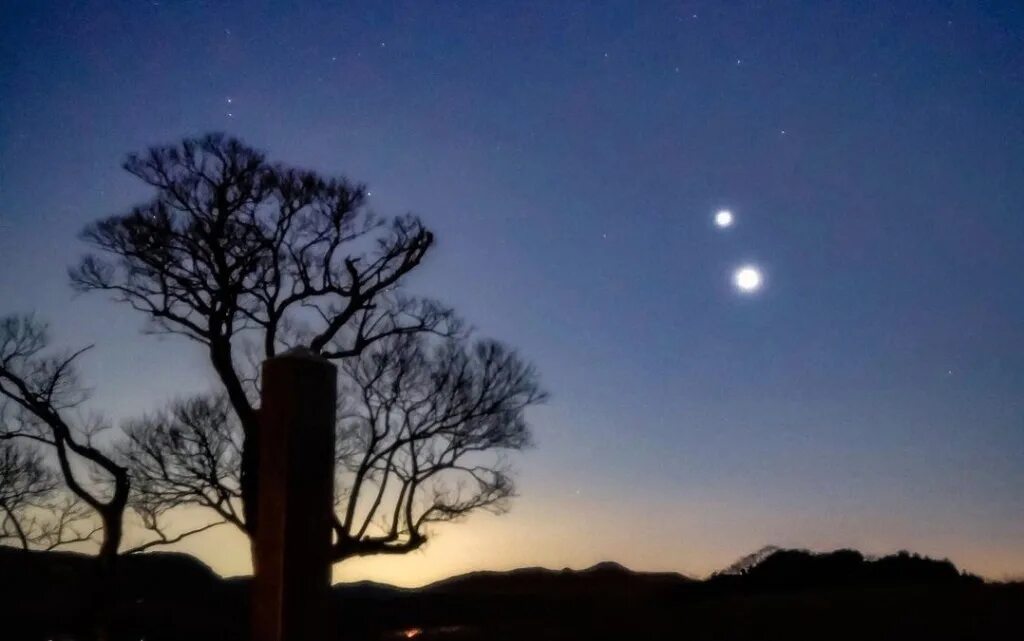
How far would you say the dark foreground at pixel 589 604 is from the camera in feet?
23.6

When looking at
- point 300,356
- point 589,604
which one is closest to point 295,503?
point 300,356

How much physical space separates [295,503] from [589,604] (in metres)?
8.36

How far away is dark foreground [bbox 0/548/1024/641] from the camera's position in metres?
7.21

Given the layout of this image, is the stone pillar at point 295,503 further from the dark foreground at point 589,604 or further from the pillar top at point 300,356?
the dark foreground at point 589,604

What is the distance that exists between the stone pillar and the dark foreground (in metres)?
4.14

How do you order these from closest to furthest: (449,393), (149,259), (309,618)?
(309,618), (149,259), (449,393)

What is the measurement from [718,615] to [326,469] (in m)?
6.02

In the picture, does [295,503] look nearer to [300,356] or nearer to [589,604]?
[300,356]

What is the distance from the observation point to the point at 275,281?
1388 centimetres

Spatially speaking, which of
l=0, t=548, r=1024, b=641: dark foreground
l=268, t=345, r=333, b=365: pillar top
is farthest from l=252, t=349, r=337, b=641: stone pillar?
l=0, t=548, r=1024, b=641: dark foreground

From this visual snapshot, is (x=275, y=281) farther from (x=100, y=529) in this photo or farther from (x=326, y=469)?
(x=326, y=469)

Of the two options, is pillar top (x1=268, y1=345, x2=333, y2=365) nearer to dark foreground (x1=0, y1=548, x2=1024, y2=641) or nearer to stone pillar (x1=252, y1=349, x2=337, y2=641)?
stone pillar (x1=252, y1=349, x2=337, y2=641)

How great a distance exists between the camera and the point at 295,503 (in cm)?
286

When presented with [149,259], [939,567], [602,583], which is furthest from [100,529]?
[939,567]
